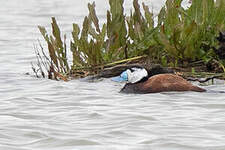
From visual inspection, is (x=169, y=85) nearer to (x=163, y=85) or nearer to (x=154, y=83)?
(x=163, y=85)

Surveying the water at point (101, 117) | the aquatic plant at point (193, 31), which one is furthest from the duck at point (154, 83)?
the aquatic plant at point (193, 31)

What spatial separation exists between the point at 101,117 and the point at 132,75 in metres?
2.28

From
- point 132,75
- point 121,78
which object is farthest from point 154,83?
point 121,78

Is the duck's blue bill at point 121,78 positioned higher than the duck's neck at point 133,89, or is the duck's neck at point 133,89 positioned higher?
the duck's blue bill at point 121,78

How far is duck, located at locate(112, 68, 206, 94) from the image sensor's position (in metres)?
8.62

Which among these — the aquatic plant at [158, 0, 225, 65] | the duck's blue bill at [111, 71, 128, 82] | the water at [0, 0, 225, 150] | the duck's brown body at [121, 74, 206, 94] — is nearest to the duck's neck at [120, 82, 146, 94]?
the duck's brown body at [121, 74, 206, 94]

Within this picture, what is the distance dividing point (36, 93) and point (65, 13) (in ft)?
40.9

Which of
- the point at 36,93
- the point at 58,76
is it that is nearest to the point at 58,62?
the point at 58,76

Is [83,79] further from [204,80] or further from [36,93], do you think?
[204,80]

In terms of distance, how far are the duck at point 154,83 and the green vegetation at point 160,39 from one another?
57cm

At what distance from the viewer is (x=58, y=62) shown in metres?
11.1

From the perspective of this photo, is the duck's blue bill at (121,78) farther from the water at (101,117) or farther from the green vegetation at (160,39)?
the green vegetation at (160,39)

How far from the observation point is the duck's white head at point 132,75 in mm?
9133

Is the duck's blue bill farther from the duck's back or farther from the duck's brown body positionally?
the duck's back
